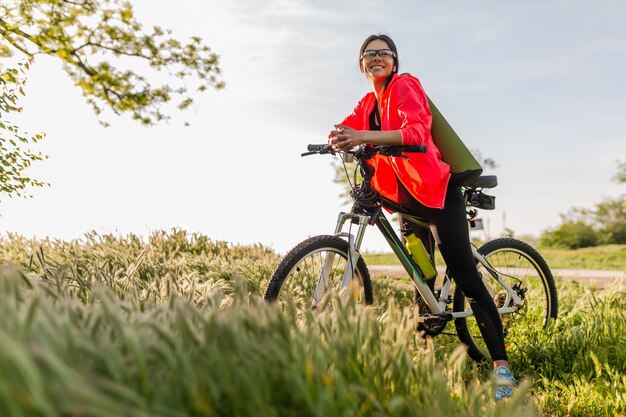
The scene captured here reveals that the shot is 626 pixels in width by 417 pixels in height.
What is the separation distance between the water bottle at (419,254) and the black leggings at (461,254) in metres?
0.22

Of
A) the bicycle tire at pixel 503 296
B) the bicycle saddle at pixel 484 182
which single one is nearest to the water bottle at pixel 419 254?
the bicycle tire at pixel 503 296

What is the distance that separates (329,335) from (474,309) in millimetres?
2991

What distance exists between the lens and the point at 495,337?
192 inches

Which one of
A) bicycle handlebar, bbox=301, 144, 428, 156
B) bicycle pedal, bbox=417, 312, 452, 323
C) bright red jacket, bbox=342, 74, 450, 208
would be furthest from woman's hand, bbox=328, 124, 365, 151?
bicycle pedal, bbox=417, 312, 452, 323

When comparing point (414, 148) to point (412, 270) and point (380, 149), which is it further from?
point (412, 270)

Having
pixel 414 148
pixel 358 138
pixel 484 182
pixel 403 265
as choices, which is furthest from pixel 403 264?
pixel 358 138

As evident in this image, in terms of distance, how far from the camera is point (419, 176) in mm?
4539

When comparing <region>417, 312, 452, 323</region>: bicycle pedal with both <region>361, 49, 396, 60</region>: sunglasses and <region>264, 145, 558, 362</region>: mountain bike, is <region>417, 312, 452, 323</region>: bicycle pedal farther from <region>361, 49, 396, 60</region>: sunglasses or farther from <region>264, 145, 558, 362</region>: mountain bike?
<region>361, 49, 396, 60</region>: sunglasses

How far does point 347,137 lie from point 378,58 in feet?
3.02

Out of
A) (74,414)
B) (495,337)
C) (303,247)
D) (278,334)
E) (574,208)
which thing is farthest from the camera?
(574,208)

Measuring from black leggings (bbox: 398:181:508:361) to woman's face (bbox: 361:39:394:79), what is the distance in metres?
0.91

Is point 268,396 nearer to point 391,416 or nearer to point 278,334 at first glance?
point 278,334

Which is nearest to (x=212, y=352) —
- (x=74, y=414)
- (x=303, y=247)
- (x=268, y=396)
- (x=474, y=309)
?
(x=268, y=396)

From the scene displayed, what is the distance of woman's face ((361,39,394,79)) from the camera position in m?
4.67
